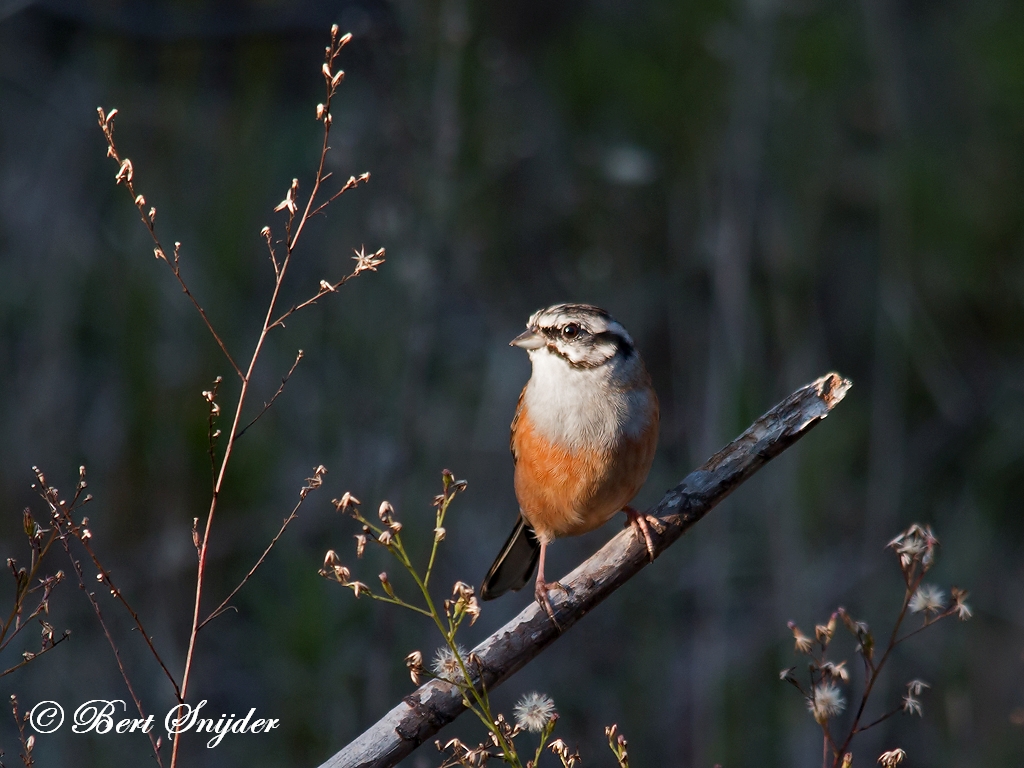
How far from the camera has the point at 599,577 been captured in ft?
9.18

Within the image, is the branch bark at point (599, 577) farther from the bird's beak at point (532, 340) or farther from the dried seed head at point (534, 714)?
the bird's beak at point (532, 340)

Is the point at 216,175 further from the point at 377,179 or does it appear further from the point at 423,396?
the point at 423,396

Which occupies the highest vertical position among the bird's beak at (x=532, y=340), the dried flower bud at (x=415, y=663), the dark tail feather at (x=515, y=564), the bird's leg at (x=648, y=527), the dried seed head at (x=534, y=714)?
the bird's beak at (x=532, y=340)

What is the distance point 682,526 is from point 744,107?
11.1 ft

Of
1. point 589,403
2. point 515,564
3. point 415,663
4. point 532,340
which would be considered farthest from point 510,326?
point 415,663

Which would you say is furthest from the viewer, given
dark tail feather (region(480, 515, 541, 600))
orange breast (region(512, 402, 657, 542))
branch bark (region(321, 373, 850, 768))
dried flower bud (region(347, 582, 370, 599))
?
dark tail feather (region(480, 515, 541, 600))

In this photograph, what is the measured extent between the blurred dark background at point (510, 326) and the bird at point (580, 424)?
1.47 meters

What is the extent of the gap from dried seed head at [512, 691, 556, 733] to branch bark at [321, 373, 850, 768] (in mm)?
142

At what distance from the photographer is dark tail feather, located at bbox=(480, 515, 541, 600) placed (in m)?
4.10

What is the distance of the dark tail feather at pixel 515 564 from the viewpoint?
410 centimetres

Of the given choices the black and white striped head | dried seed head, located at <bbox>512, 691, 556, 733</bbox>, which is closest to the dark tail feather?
the black and white striped head

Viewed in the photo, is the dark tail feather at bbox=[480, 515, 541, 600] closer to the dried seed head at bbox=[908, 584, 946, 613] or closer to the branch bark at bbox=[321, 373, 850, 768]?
the branch bark at bbox=[321, 373, 850, 768]

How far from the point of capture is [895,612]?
257 inches

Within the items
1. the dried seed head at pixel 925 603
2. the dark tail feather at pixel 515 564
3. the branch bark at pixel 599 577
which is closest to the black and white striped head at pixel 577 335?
the dark tail feather at pixel 515 564
